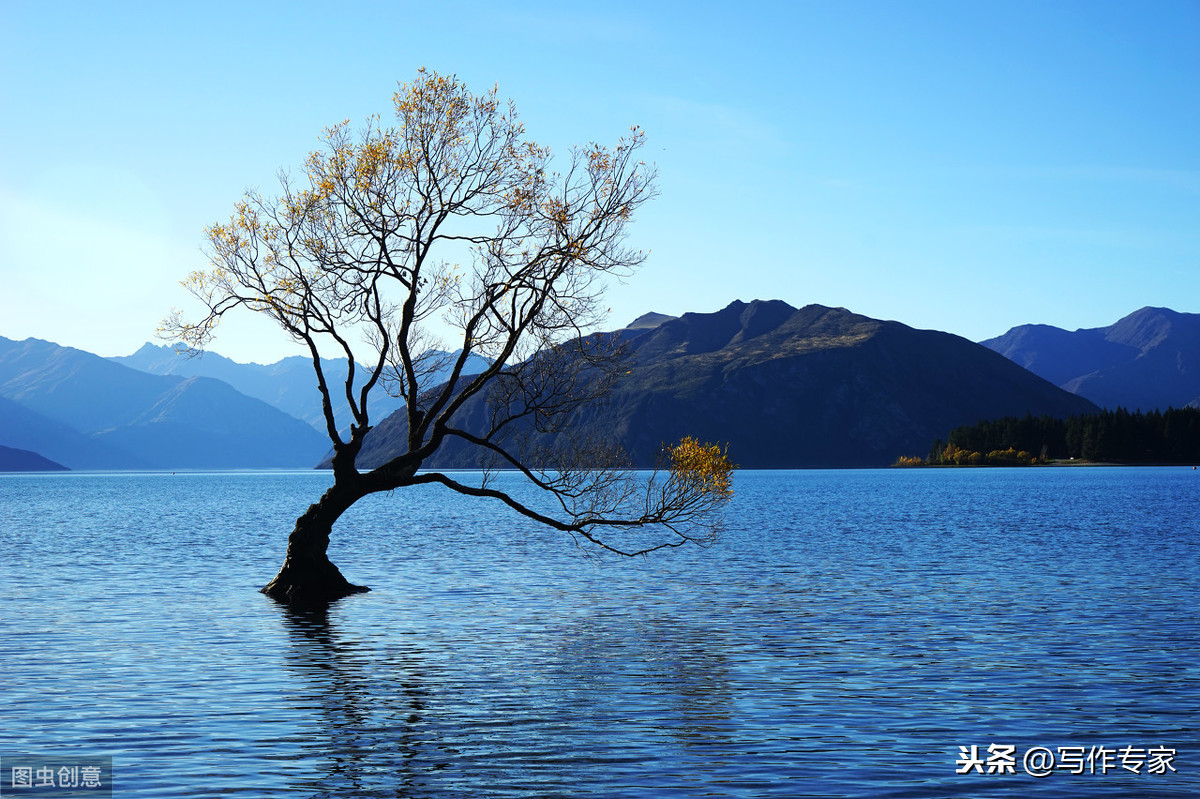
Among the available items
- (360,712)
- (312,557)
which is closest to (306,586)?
(312,557)

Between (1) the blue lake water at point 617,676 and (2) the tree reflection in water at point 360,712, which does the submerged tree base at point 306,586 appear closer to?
(1) the blue lake water at point 617,676

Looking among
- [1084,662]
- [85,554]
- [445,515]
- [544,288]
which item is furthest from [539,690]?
[445,515]

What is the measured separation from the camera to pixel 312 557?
4506 cm

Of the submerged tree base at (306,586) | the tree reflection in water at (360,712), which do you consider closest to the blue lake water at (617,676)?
the tree reflection in water at (360,712)

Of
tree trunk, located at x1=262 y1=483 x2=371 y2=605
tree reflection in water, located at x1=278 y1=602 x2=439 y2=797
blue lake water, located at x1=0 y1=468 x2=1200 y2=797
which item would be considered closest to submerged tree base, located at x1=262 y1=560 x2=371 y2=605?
tree trunk, located at x1=262 y1=483 x2=371 y2=605

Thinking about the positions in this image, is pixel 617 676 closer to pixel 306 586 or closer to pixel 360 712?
pixel 360 712

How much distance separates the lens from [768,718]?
74.4 feet

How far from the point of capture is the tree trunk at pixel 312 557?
4431 cm

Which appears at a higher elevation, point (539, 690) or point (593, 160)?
point (593, 160)

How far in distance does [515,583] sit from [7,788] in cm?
Answer: 3564

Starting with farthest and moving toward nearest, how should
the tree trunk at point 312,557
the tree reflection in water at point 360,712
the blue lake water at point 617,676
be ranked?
the tree trunk at point 312,557 → the blue lake water at point 617,676 → the tree reflection in water at point 360,712

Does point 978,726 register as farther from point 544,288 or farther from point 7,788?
point 544,288

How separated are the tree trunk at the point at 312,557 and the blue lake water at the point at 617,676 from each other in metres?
1.47

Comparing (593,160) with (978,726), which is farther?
(593,160)
